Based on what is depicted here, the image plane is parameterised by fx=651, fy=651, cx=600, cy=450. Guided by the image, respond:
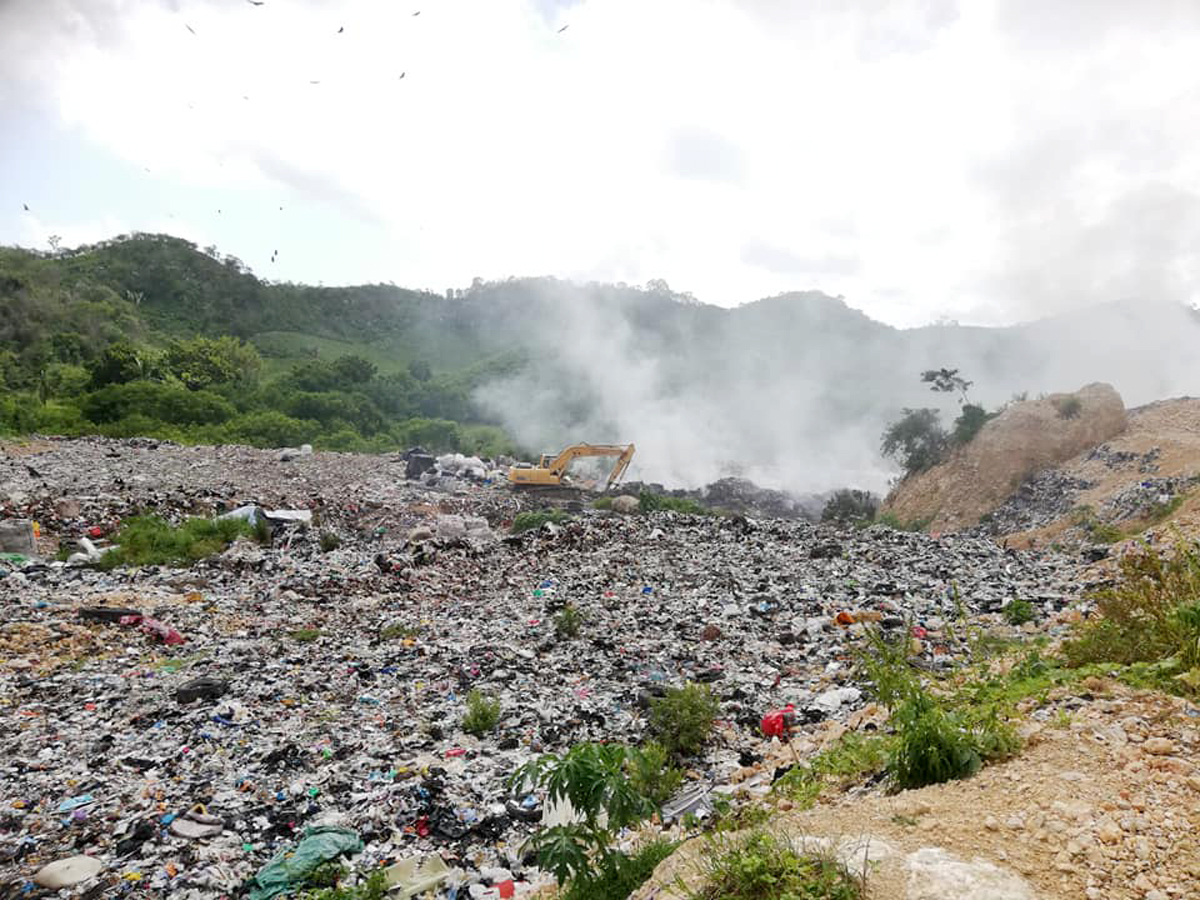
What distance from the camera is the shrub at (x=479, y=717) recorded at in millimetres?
4457

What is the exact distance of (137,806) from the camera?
11.6 ft

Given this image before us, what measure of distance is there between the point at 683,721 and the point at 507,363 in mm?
44537

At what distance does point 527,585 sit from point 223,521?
4935 mm

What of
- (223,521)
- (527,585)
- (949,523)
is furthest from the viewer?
(949,523)

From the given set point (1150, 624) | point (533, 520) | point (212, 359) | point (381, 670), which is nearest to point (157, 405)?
point (212, 359)

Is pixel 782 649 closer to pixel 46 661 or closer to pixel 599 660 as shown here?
pixel 599 660

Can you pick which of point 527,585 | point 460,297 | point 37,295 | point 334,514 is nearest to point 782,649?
point 527,585

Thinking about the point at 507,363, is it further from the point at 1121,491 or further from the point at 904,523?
the point at 1121,491

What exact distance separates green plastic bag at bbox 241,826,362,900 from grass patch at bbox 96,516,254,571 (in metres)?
6.58

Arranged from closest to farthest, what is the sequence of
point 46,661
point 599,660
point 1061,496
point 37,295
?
point 46,661 → point 599,660 → point 1061,496 → point 37,295

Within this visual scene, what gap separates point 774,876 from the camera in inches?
79.8

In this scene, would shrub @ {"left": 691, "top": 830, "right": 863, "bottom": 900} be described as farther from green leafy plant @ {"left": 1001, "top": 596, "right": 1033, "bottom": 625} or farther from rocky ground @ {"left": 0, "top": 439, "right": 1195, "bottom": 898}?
green leafy plant @ {"left": 1001, "top": 596, "right": 1033, "bottom": 625}

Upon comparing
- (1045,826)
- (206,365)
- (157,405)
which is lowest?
(1045,826)

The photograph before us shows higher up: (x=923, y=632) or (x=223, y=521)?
(x=223, y=521)
